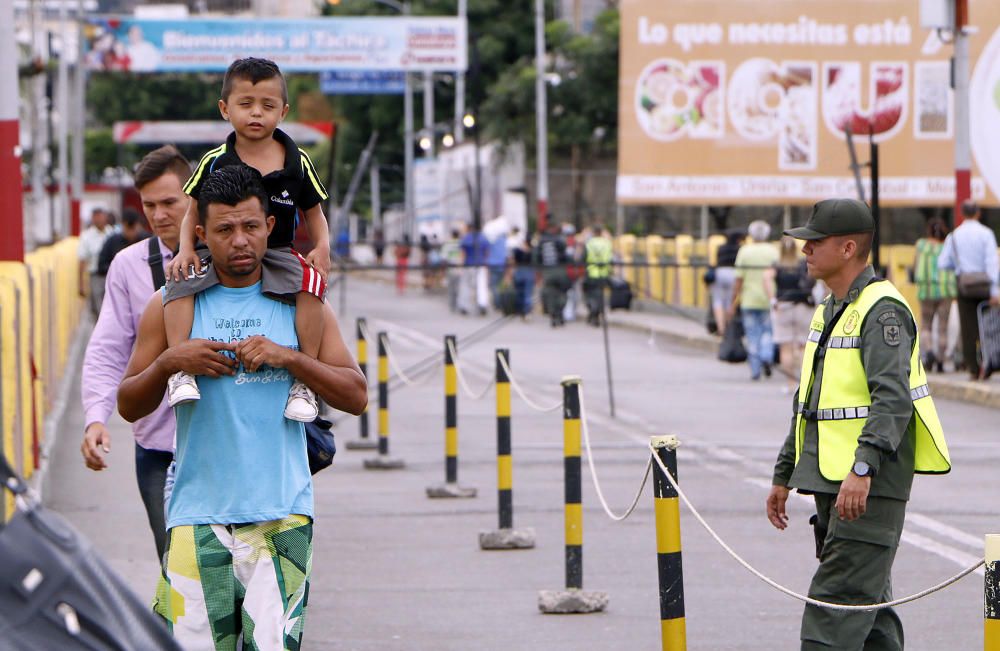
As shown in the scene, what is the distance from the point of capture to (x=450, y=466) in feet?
40.0

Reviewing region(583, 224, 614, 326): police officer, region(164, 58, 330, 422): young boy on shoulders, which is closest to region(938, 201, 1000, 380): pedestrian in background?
region(583, 224, 614, 326): police officer

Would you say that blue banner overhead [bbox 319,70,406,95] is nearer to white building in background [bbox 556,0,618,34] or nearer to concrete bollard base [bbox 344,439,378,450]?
white building in background [bbox 556,0,618,34]

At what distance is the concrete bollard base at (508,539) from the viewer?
10156 millimetres

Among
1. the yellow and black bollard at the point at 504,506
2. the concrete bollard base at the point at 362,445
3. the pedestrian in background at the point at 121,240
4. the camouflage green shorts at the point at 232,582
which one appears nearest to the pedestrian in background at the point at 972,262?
the concrete bollard base at the point at 362,445

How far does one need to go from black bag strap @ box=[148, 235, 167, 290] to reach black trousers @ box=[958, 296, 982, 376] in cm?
1430

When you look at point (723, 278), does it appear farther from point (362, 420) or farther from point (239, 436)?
point (239, 436)

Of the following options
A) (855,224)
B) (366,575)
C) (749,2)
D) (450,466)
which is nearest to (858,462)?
(855,224)

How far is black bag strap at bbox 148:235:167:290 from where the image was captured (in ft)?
21.1

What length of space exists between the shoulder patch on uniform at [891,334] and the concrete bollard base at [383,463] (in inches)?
327

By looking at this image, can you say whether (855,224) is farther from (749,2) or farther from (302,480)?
(749,2)

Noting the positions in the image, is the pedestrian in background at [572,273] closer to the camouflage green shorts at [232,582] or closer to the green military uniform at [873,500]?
the green military uniform at [873,500]

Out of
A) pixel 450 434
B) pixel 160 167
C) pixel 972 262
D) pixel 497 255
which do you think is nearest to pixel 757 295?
pixel 972 262

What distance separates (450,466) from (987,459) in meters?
4.63

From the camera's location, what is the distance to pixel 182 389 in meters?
4.74
